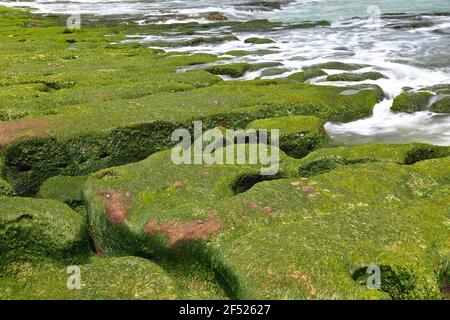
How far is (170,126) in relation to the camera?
12.6 metres

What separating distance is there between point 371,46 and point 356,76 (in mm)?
11279

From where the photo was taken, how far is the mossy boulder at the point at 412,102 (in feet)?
54.3

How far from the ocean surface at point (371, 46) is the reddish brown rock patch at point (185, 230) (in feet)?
26.6

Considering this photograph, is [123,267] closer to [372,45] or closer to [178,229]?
[178,229]

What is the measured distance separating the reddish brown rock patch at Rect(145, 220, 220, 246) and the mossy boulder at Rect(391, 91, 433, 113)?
38.5 ft

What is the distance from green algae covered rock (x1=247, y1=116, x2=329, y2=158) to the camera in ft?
38.9

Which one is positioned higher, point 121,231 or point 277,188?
point 277,188

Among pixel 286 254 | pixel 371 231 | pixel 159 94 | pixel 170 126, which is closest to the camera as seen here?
pixel 286 254

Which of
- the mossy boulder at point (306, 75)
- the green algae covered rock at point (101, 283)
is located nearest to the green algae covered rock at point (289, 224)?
the green algae covered rock at point (101, 283)

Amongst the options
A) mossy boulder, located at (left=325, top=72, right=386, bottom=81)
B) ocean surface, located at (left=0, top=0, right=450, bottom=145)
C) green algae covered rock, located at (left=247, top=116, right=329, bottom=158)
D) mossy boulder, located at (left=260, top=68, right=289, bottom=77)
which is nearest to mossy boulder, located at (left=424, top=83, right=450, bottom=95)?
ocean surface, located at (left=0, top=0, right=450, bottom=145)

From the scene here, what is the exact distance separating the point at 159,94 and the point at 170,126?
305cm

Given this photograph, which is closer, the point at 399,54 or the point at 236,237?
the point at 236,237

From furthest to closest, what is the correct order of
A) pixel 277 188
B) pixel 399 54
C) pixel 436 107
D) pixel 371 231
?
pixel 399 54 < pixel 436 107 < pixel 277 188 < pixel 371 231
